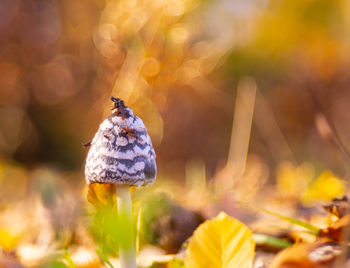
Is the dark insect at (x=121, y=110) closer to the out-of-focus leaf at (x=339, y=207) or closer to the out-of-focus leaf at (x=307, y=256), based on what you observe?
the out-of-focus leaf at (x=307, y=256)

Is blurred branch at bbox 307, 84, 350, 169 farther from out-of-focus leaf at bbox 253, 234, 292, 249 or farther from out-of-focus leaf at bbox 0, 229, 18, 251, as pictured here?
out-of-focus leaf at bbox 0, 229, 18, 251

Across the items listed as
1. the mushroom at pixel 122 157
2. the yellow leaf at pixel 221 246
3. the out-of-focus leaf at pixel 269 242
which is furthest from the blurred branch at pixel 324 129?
the mushroom at pixel 122 157

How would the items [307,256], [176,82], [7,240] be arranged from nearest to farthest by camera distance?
[307,256] < [7,240] < [176,82]

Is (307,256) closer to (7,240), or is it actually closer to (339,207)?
(339,207)

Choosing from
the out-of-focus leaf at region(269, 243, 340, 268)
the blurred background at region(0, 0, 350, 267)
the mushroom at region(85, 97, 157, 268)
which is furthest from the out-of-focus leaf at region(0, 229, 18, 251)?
the blurred background at region(0, 0, 350, 267)

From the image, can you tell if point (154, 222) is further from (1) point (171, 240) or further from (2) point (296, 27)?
(2) point (296, 27)

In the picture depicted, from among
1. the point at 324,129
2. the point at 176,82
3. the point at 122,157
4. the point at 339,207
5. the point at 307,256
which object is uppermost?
the point at 176,82

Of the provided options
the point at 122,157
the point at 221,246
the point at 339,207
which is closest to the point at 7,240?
the point at 122,157
